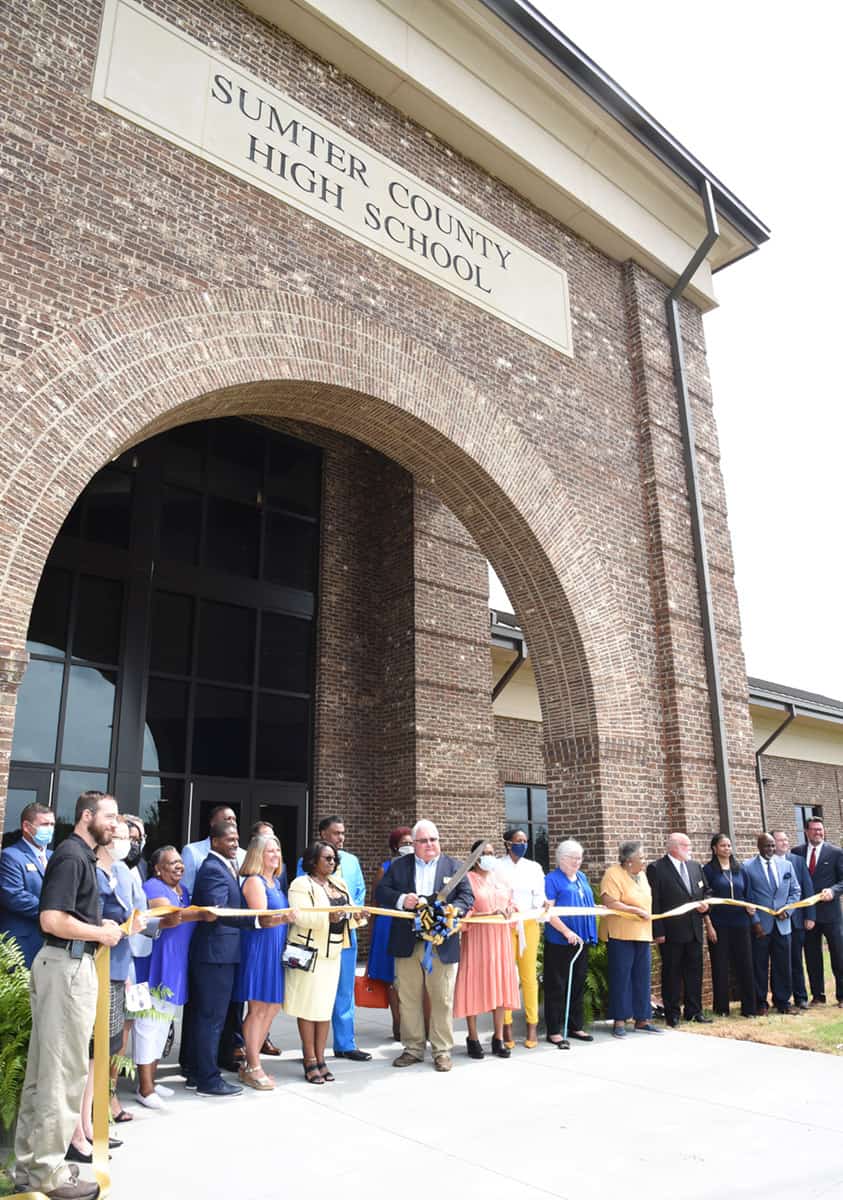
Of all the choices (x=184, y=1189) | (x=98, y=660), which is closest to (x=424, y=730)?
(x=98, y=660)

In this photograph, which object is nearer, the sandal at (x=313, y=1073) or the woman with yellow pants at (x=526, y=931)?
the sandal at (x=313, y=1073)

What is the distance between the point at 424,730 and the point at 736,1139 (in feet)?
A: 25.4

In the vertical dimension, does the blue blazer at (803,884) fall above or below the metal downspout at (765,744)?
below

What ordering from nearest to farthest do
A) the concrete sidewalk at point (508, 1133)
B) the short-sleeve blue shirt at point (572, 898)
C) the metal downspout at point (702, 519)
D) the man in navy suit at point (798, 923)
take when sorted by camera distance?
the concrete sidewalk at point (508, 1133) → the short-sleeve blue shirt at point (572, 898) → the man in navy suit at point (798, 923) → the metal downspout at point (702, 519)

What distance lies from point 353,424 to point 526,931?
17.4 feet

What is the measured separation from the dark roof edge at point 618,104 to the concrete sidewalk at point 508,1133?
10765 millimetres

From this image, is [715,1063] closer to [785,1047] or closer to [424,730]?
[785,1047]

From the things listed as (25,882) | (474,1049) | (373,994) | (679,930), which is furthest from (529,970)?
(25,882)

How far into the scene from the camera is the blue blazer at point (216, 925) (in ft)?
19.1

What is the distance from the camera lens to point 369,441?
387 inches

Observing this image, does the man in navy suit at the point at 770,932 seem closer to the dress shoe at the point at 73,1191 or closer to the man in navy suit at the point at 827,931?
the man in navy suit at the point at 827,931

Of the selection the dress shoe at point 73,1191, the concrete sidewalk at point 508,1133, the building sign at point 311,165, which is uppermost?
the building sign at point 311,165

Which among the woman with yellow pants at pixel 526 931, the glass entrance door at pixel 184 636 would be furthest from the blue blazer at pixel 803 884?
the glass entrance door at pixel 184 636

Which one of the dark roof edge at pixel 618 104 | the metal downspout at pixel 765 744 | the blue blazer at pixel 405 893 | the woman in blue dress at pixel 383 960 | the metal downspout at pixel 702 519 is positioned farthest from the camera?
the metal downspout at pixel 765 744
